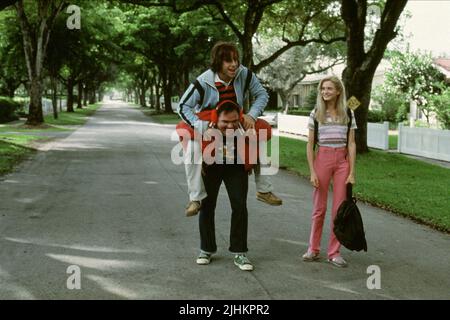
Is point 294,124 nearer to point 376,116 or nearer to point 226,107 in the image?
point 376,116

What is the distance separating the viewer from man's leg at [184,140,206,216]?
5414 millimetres

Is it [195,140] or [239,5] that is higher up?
[239,5]

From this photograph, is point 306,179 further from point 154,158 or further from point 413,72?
point 413,72

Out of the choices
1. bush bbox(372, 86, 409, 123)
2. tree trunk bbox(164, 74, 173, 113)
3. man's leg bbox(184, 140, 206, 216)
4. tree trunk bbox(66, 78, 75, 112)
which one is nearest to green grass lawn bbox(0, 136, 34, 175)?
man's leg bbox(184, 140, 206, 216)

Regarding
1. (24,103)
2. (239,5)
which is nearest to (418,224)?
(239,5)

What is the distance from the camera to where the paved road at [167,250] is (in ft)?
16.2

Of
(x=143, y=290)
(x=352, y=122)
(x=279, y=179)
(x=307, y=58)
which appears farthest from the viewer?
(x=307, y=58)

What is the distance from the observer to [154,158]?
16516 millimetres

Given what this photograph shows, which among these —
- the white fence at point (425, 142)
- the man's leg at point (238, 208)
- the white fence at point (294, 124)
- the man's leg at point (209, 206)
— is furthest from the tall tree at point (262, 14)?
the man's leg at point (238, 208)

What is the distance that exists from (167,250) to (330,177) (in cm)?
182

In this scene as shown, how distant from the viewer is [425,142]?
18.8m

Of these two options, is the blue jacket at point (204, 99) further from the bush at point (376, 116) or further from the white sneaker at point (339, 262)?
the bush at point (376, 116)

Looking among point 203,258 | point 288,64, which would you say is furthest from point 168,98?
point 203,258

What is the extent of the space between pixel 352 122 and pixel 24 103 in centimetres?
4169
